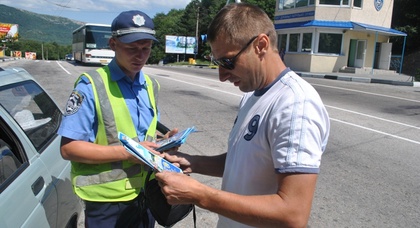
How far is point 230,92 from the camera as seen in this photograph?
13250mm

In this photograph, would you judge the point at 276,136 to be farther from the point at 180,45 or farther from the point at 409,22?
the point at 180,45

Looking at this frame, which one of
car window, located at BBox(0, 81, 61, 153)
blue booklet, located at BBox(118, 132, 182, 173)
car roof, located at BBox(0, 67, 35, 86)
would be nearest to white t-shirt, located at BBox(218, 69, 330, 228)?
blue booklet, located at BBox(118, 132, 182, 173)

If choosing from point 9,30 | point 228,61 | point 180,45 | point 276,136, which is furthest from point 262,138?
point 9,30

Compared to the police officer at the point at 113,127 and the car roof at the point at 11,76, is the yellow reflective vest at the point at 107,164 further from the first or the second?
the car roof at the point at 11,76

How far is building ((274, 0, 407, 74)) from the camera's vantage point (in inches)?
1097

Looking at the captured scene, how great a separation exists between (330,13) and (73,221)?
94.7 feet

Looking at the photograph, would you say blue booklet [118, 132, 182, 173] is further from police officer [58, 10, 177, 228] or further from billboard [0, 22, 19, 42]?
billboard [0, 22, 19, 42]

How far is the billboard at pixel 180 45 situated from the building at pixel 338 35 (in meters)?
30.8

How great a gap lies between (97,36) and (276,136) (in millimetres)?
27353

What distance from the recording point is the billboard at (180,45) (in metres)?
59.1

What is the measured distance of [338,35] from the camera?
28.2m

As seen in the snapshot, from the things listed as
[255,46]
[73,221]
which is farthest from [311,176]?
[73,221]

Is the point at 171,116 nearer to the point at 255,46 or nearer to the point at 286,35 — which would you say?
the point at 255,46

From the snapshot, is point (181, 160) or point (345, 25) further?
point (345, 25)
